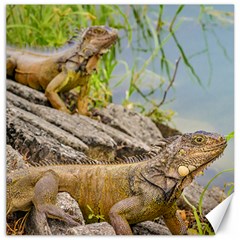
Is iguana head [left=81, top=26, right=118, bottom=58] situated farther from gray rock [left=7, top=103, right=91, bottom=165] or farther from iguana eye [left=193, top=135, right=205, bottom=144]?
iguana eye [left=193, top=135, right=205, bottom=144]

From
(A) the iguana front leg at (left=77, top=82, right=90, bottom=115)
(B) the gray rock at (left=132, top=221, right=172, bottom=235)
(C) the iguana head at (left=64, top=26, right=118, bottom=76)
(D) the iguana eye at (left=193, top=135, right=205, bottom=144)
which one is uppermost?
(C) the iguana head at (left=64, top=26, right=118, bottom=76)

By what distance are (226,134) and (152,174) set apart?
50cm

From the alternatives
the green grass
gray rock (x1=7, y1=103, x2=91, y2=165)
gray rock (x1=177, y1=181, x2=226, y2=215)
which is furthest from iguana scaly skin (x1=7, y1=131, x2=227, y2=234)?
the green grass

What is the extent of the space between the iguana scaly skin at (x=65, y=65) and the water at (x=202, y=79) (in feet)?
0.46

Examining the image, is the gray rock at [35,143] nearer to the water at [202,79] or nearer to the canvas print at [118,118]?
the canvas print at [118,118]

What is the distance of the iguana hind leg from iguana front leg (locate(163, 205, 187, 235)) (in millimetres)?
438

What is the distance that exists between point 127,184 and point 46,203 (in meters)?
0.38

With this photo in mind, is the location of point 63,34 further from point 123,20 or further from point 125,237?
point 125,237

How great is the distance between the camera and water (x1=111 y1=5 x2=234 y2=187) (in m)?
3.82

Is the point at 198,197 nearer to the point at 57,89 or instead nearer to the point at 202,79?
the point at 202,79

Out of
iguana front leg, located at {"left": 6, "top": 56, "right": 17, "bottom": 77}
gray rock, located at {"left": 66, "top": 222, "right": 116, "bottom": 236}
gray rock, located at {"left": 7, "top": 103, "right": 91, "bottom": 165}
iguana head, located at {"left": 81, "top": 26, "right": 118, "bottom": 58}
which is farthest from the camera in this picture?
iguana front leg, located at {"left": 6, "top": 56, "right": 17, "bottom": 77}

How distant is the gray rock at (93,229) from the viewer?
3467 mm

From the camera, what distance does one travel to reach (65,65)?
422cm

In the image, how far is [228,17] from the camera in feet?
12.9
